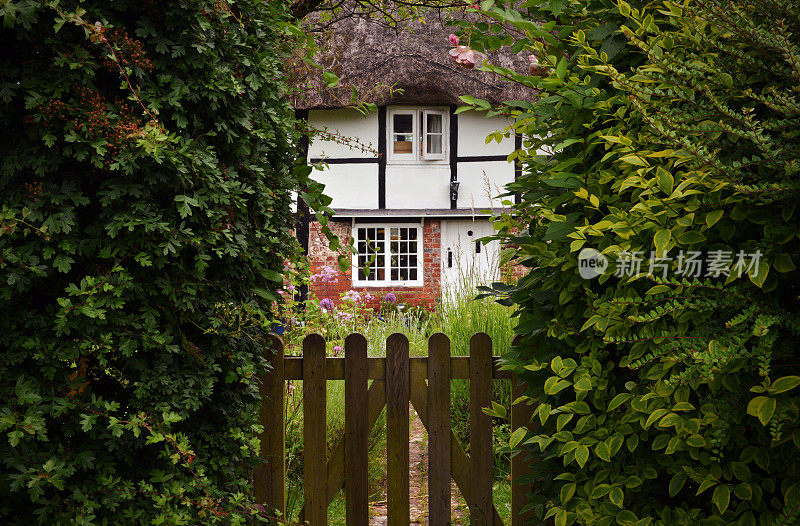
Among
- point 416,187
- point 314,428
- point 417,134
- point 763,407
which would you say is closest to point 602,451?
point 763,407

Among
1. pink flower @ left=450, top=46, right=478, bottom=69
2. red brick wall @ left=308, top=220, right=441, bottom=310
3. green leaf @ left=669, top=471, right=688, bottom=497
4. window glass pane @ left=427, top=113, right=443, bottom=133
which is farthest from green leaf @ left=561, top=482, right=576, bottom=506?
window glass pane @ left=427, top=113, right=443, bottom=133

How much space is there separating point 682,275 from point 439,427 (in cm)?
124

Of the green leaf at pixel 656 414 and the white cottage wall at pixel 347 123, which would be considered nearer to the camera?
the green leaf at pixel 656 414

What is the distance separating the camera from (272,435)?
7.36 feet

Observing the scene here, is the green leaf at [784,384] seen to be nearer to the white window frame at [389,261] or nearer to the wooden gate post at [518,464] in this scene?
the wooden gate post at [518,464]

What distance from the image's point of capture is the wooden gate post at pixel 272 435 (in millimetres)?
2209

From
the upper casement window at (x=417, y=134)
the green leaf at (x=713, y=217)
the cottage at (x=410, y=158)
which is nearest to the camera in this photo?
the green leaf at (x=713, y=217)

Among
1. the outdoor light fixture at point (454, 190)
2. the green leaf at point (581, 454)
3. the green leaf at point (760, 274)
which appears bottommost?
the green leaf at point (581, 454)

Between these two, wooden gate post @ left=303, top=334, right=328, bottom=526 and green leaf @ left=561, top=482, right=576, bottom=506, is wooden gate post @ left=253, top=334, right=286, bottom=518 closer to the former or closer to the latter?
wooden gate post @ left=303, top=334, right=328, bottom=526

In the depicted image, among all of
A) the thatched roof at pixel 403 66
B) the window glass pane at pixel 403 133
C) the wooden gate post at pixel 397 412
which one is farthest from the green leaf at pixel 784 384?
the window glass pane at pixel 403 133

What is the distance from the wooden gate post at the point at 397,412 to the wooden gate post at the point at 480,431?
24 centimetres

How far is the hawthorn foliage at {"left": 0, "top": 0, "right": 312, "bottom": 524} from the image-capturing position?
140 cm

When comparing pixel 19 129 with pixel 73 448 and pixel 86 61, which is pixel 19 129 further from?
pixel 73 448

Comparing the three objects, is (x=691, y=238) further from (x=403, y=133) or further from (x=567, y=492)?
(x=403, y=133)
